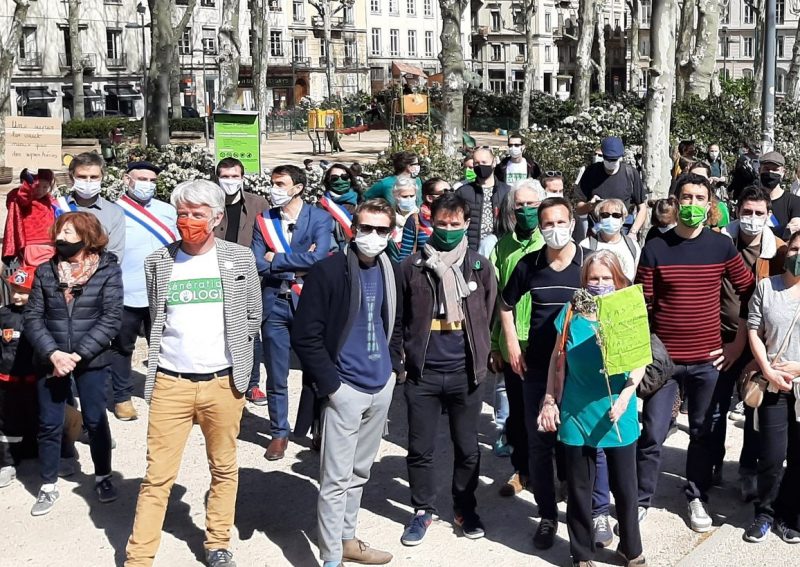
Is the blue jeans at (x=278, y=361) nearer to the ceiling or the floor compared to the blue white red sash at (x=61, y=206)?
nearer to the floor

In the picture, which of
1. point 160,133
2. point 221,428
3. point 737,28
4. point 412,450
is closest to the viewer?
point 221,428

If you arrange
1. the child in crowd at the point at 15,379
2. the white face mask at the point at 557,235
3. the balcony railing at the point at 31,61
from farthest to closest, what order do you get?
the balcony railing at the point at 31,61 → the child in crowd at the point at 15,379 → the white face mask at the point at 557,235

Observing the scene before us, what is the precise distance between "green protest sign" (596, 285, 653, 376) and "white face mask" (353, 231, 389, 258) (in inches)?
44.2

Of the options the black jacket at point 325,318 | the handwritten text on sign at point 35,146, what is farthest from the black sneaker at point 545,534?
the handwritten text on sign at point 35,146

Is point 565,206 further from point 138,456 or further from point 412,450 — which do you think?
point 138,456

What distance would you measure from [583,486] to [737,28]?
9629cm

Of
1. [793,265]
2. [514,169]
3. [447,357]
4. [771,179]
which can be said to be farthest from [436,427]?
[514,169]

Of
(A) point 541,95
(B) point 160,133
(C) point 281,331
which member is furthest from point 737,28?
Result: (C) point 281,331

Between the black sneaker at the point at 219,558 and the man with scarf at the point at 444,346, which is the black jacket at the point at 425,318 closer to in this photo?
the man with scarf at the point at 444,346

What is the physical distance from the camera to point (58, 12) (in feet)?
229

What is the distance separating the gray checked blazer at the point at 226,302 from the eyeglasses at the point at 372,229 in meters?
0.68

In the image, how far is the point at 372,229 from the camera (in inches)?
218

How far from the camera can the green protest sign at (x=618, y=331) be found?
529 cm

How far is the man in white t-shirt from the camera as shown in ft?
18.1
